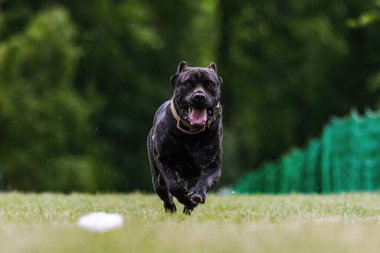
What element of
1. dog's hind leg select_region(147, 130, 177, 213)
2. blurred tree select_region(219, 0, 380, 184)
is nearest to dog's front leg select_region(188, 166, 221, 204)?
dog's hind leg select_region(147, 130, 177, 213)

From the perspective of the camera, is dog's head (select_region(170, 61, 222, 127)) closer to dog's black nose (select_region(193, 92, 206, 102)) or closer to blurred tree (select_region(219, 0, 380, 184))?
dog's black nose (select_region(193, 92, 206, 102))

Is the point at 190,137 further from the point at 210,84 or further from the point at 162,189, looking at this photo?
the point at 162,189

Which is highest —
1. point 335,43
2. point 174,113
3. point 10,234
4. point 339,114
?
point 335,43

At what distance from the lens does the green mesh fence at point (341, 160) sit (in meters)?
16.4

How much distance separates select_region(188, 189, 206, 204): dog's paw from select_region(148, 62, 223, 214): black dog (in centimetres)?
8

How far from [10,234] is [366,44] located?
30561mm

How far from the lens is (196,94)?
8.09 meters

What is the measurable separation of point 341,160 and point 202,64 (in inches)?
773

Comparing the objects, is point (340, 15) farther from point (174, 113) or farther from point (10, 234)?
point (10, 234)

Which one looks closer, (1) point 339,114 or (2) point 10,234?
(2) point 10,234

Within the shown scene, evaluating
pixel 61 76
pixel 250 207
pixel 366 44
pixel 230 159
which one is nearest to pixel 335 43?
pixel 366 44

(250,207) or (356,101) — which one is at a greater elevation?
(356,101)

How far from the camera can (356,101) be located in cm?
3544

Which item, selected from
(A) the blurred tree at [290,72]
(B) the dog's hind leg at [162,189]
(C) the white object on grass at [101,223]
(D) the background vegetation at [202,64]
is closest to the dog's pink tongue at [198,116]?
(B) the dog's hind leg at [162,189]
